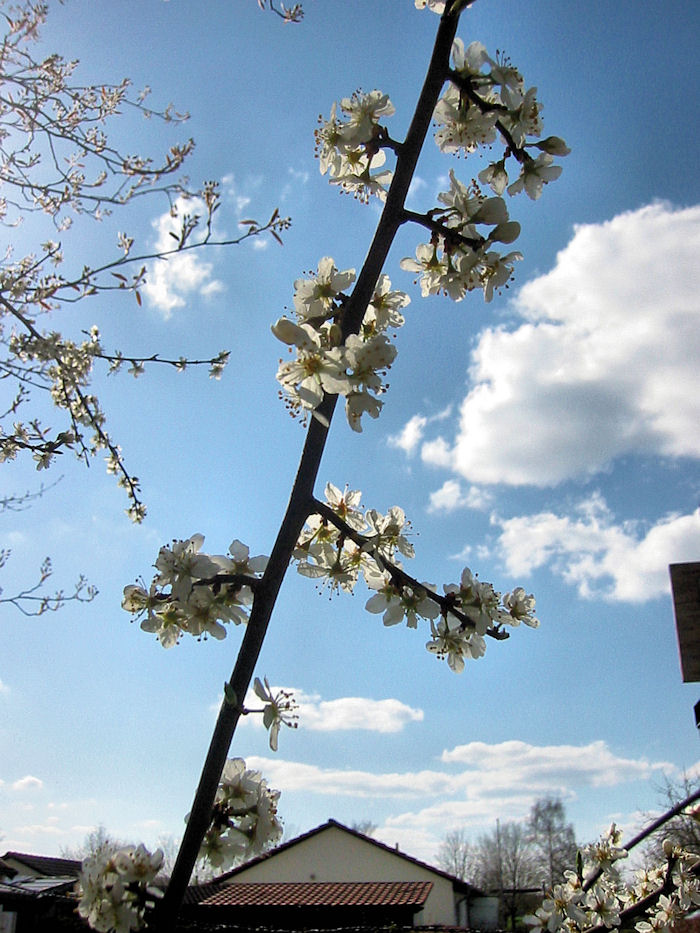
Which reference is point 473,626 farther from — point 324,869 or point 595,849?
point 324,869

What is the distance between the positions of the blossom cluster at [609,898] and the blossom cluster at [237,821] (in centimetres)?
181

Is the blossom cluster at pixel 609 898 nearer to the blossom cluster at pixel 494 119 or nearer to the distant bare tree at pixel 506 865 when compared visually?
the blossom cluster at pixel 494 119

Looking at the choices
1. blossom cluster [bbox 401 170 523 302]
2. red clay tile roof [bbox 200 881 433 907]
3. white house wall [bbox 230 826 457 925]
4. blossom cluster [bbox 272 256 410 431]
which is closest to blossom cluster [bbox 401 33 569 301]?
blossom cluster [bbox 401 170 523 302]

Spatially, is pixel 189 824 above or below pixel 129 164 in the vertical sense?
below

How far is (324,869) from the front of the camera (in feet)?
59.2

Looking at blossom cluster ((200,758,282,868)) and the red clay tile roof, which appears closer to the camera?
blossom cluster ((200,758,282,868))

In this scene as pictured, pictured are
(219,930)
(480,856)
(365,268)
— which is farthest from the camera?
(480,856)

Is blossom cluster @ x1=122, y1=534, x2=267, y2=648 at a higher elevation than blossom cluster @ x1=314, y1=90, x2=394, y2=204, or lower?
lower

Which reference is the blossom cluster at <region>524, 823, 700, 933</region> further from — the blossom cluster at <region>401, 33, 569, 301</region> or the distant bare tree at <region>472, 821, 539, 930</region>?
the distant bare tree at <region>472, 821, 539, 930</region>

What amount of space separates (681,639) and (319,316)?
3.92ft

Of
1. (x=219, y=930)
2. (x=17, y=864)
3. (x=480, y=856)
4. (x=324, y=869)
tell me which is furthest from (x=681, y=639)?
(x=480, y=856)

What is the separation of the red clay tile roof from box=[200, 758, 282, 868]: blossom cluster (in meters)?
15.9

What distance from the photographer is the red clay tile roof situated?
15250 mm

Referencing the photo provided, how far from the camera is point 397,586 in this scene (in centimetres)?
130
